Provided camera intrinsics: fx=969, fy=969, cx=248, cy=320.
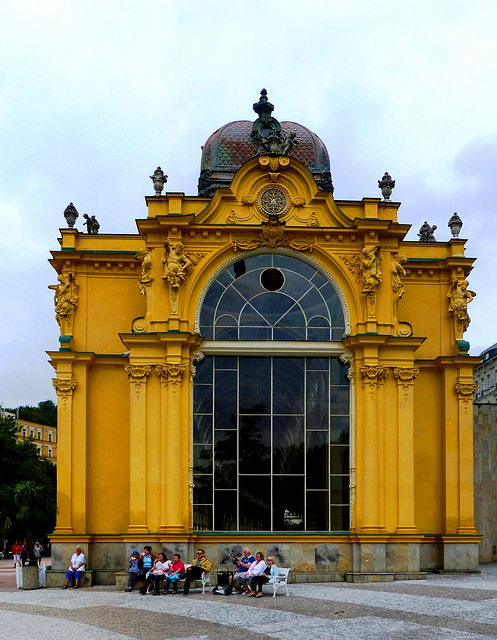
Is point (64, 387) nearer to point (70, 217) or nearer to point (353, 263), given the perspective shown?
point (70, 217)

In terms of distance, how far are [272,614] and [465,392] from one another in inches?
537

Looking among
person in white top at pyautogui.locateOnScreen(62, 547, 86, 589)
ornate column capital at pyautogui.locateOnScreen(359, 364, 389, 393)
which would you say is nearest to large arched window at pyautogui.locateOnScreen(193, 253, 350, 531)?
ornate column capital at pyautogui.locateOnScreen(359, 364, 389, 393)

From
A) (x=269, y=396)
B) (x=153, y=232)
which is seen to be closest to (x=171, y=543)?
(x=269, y=396)

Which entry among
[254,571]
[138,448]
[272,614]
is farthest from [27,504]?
[272,614]

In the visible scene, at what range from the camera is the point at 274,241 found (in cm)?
3047

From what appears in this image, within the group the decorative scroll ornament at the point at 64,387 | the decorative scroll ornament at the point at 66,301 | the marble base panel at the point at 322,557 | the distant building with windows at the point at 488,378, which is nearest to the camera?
the marble base panel at the point at 322,557

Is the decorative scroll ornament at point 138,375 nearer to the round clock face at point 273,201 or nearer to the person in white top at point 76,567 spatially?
the person in white top at point 76,567

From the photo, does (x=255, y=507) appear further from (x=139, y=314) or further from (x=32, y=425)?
(x=32, y=425)

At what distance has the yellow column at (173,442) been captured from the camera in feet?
94.7

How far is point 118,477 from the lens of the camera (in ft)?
102

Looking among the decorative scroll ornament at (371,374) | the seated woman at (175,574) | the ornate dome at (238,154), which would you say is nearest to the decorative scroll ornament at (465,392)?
the decorative scroll ornament at (371,374)

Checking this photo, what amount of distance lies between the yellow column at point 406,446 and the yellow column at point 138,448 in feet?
25.4

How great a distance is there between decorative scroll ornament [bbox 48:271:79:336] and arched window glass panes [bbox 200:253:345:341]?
4525 mm

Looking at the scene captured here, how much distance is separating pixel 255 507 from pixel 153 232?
29.7 ft
